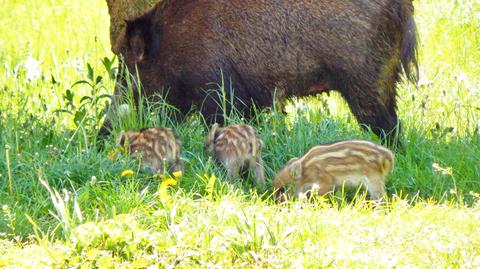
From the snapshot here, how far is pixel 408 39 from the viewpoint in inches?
294

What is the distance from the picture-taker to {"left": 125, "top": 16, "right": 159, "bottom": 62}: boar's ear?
765cm

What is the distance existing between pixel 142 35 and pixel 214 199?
2.12m

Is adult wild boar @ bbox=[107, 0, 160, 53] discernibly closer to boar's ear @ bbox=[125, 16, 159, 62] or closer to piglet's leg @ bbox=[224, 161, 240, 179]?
boar's ear @ bbox=[125, 16, 159, 62]

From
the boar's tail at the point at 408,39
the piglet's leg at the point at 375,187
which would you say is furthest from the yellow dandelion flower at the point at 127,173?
the boar's tail at the point at 408,39

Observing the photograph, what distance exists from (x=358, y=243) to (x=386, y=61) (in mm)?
2796

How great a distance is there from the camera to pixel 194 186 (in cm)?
596

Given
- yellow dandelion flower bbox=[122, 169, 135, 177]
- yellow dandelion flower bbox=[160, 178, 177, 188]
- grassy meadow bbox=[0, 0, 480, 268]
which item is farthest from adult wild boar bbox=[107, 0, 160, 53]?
yellow dandelion flower bbox=[160, 178, 177, 188]

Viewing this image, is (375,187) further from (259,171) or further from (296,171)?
(259,171)

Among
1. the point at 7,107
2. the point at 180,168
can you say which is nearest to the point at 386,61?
the point at 180,168

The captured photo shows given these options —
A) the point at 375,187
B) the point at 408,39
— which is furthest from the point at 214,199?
the point at 408,39

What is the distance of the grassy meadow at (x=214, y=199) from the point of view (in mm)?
4734

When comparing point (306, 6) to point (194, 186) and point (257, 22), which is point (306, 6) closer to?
point (257, 22)

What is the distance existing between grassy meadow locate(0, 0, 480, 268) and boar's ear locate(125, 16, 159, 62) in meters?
0.56

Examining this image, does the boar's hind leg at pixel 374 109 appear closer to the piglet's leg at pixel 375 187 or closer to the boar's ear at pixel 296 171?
the piglet's leg at pixel 375 187
